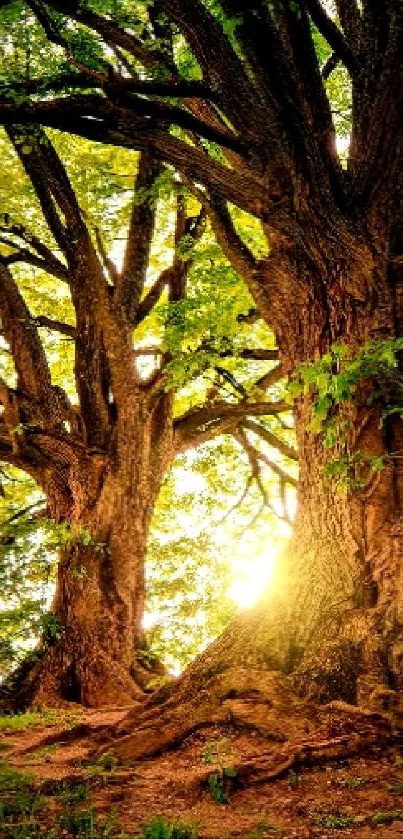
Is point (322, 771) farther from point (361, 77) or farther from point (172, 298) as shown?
point (172, 298)

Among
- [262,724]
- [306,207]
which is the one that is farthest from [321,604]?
[306,207]

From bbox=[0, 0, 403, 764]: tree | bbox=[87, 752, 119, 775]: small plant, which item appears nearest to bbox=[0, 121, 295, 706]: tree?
bbox=[0, 0, 403, 764]: tree

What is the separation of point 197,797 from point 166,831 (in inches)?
31.3

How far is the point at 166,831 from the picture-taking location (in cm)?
294

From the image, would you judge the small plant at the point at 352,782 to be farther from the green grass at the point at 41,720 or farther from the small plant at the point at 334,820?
the green grass at the point at 41,720

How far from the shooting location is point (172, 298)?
10.4m

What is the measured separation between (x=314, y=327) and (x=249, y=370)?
288 inches

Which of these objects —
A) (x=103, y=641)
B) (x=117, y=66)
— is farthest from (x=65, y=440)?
(x=117, y=66)

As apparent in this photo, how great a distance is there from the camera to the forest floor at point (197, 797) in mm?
3109

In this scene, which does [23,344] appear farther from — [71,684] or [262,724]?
[262,724]

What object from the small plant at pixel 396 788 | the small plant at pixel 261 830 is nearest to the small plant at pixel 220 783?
the small plant at pixel 261 830

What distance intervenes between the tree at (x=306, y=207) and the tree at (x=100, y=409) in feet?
9.62

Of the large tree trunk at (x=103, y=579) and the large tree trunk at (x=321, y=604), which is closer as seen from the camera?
the large tree trunk at (x=321, y=604)

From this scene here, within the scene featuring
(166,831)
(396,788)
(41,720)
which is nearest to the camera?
(166,831)
